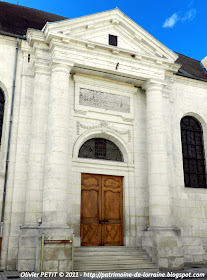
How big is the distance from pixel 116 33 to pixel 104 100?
3.06m

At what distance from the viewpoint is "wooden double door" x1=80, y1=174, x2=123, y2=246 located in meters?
12.0

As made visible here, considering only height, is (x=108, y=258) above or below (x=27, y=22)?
below

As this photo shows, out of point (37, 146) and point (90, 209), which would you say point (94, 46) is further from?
point (90, 209)

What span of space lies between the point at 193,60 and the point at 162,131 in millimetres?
8793

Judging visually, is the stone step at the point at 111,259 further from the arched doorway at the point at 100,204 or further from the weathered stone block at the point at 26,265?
the weathered stone block at the point at 26,265

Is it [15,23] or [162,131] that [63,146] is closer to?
[162,131]

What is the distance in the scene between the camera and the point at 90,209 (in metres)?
12.2

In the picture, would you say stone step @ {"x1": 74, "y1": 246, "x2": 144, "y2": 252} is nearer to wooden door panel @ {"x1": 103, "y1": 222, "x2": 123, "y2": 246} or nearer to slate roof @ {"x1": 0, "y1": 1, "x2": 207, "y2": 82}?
wooden door panel @ {"x1": 103, "y1": 222, "x2": 123, "y2": 246}

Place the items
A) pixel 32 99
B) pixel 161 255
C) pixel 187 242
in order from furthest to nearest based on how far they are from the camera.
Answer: pixel 187 242
pixel 32 99
pixel 161 255

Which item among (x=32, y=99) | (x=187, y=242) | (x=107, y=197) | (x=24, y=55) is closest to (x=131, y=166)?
(x=107, y=197)

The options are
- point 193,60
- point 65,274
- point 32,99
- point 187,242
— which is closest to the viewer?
point 65,274

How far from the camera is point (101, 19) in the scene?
43.9 ft

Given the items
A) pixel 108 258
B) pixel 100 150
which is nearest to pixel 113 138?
pixel 100 150

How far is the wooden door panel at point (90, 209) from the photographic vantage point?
39.0 feet
